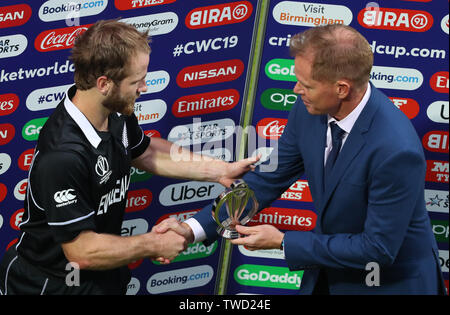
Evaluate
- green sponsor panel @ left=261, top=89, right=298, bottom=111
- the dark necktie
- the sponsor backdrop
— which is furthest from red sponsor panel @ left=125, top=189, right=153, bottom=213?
the dark necktie

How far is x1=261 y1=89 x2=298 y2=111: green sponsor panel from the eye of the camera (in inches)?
150

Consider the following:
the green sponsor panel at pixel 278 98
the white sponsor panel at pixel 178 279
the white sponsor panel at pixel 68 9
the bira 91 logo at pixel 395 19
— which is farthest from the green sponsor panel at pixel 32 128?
the bira 91 logo at pixel 395 19

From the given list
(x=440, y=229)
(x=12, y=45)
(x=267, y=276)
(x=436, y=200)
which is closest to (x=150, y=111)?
(x=12, y=45)

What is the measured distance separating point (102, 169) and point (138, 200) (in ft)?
3.56

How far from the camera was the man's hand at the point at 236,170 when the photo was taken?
3.37 meters

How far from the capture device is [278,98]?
383 cm

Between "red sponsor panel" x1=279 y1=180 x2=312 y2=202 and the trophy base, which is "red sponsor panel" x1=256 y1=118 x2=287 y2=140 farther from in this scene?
the trophy base

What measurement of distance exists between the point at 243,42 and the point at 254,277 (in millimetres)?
1463

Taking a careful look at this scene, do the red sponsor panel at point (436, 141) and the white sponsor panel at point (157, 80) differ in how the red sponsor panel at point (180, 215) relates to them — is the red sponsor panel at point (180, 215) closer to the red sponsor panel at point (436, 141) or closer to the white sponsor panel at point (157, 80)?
the white sponsor panel at point (157, 80)

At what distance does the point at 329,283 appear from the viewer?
2963mm

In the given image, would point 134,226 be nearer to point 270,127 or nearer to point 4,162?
point 4,162

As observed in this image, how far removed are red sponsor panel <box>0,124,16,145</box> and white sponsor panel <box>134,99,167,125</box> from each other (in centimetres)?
68

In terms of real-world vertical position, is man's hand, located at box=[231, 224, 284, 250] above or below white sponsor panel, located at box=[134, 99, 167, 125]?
below
